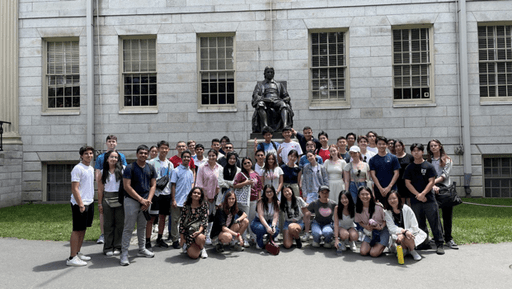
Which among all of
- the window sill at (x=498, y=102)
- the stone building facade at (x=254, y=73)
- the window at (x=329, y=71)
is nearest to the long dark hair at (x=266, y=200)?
the stone building facade at (x=254, y=73)

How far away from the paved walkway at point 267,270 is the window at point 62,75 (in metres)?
8.66

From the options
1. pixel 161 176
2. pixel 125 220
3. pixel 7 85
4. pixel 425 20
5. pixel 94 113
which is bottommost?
pixel 125 220

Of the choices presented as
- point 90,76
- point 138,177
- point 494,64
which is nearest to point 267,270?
point 138,177

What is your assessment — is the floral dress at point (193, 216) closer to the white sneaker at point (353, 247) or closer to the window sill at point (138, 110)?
the white sneaker at point (353, 247)

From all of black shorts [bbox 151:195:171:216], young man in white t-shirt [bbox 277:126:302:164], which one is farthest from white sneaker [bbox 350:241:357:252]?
black shorts [bbox 151:195:171:216]

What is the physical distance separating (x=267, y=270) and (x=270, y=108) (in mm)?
5332

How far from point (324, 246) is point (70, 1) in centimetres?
1300

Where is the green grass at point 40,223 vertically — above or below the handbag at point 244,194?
below

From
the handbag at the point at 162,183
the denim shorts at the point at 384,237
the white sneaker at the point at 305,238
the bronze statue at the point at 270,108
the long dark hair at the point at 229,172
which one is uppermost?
the bronze statue at the point at 270,108

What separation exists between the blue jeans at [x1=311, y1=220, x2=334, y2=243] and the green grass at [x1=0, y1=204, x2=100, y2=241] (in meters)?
4.49

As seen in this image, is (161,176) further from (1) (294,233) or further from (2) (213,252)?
(1) (294,233)

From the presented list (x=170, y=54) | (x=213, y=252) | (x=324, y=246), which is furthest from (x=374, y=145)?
(x=170, y=54)

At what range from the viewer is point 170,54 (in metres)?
13.7

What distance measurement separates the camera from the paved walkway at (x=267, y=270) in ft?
16.7
